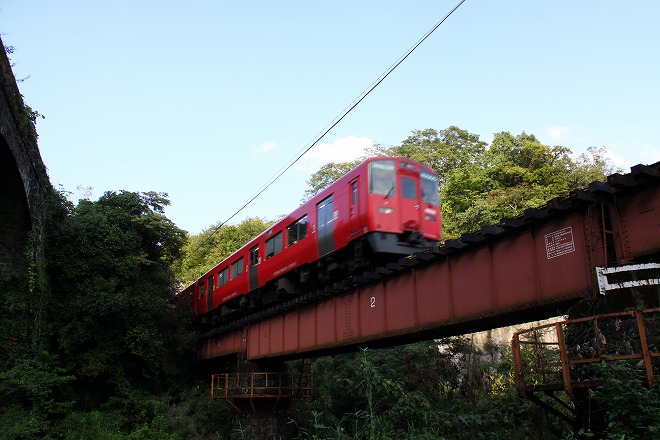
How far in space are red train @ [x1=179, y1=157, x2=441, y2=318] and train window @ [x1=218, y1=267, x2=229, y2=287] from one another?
190 inches

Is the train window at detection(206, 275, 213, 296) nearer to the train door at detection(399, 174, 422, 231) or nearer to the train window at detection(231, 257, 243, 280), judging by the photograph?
the train window at detection(231, 257, 243, 280)

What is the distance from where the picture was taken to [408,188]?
1554 cm

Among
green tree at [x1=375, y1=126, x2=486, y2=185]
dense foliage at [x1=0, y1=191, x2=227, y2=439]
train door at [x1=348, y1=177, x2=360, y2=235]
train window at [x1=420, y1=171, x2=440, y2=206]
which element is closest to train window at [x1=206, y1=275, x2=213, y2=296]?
dense foliage at [x1=0, y1=191, x2=227, y2=439]

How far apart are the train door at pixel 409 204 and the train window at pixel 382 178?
0.33m

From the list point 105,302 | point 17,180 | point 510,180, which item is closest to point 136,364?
point 105,302

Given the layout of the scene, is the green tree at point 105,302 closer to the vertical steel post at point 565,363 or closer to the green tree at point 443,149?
the vertical steel post at point 565,363

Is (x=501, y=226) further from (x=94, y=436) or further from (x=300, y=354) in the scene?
(x=94, y=436)

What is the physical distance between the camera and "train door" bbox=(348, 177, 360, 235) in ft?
48.6

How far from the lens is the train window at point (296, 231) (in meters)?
17.7

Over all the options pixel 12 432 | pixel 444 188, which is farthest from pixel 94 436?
pixel 444 188

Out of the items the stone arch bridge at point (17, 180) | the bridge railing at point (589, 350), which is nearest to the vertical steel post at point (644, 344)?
the bridge railing at point (589, 350)

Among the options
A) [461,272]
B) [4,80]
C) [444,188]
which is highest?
[444,188]

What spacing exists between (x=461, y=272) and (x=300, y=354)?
29.4ft

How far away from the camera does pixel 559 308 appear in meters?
9.77
